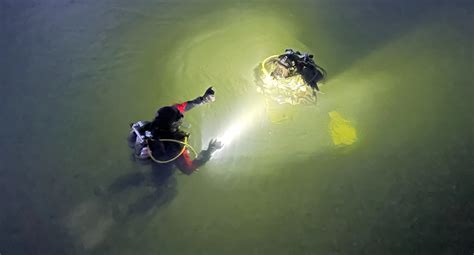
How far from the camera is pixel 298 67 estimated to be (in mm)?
5277

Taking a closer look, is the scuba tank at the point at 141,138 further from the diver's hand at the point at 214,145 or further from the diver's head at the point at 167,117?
the diver's hand at the point at 214,145

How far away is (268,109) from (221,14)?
8.01 ft

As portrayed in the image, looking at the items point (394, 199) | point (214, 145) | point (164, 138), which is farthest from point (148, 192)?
point (394, 199)

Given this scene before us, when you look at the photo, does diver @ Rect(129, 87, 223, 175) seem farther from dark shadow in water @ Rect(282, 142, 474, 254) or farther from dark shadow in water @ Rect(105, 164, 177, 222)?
dark shadow in water @ Rect(282, 142, 474, 254)

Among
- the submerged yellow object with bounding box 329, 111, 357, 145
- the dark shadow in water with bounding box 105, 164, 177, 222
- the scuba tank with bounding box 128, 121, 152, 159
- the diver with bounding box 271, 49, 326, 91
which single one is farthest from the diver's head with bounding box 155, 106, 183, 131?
the submerged yellow object with bounding box 329, 111, 357, 145

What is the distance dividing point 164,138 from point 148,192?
0.99 meters

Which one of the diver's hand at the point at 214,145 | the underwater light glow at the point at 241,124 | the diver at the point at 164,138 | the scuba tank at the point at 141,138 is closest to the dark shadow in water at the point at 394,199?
the underwater light glow at the point at 241,124

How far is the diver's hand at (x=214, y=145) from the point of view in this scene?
487cm

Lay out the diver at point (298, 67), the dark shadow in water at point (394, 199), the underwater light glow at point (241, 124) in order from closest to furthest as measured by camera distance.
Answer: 1. the dark shadow in water at point (394, 199)
2. the underwater light glow at point (241, 124)
3. the diver at point (298, 67)

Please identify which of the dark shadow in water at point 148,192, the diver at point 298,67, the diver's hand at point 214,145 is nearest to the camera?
the dark shadow in water at point 148,192

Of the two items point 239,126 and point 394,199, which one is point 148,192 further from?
point 394,199

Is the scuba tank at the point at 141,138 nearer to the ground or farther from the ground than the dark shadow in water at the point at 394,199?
farther from the ground

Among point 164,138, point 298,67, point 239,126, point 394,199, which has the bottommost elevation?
point 394,199

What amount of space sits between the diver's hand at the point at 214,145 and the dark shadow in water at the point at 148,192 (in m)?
0.60
